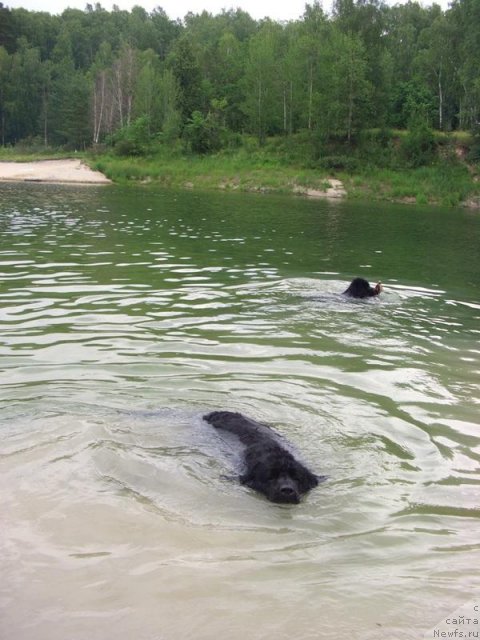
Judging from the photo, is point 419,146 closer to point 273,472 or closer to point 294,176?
point 294,176

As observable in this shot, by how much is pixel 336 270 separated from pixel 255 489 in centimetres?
1209

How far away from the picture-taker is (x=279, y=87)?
64.2 metres

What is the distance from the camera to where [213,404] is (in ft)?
24.8

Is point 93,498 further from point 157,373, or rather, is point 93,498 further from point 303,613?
point 157,373

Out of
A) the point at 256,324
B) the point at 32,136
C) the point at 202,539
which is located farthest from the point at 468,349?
the point at 32,136

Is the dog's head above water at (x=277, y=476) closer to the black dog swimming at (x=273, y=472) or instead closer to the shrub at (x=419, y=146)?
the black dog swimming at (x=273, y=472)

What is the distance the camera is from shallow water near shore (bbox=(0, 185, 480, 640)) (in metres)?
4.14

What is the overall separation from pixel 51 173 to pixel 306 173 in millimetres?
22583

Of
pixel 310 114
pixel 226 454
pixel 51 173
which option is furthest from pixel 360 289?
pixel 51 173

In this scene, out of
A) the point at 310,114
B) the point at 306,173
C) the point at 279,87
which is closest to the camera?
the point at 306,173

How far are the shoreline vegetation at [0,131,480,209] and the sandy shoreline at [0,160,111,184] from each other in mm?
87

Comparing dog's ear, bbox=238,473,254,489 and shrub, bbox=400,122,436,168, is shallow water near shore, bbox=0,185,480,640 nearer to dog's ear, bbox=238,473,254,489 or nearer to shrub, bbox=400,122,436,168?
dog's ear, bbox=238,473,254,489

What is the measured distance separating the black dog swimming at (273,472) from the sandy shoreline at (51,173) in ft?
168

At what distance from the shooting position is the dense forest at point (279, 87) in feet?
183
